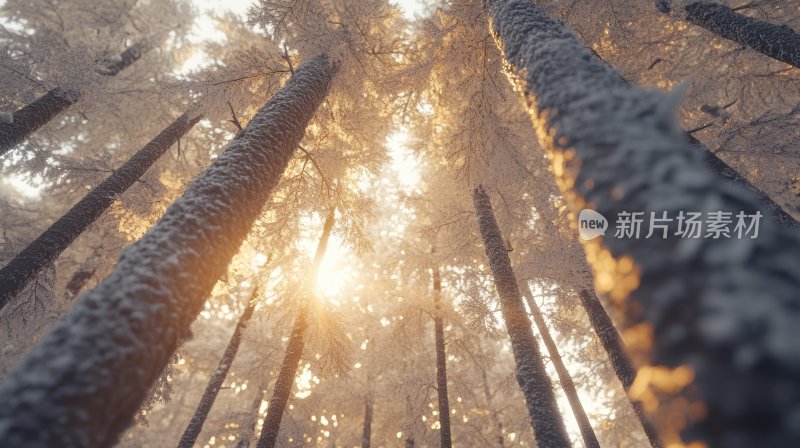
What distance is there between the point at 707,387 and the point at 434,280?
29.7ft

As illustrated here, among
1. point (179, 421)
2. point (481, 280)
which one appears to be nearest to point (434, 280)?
point (481, 280)

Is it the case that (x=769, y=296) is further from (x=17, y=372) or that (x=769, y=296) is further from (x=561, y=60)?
(x=17, y=372)

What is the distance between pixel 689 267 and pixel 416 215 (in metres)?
10.3

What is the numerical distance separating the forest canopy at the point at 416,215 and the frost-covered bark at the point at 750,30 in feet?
0.14

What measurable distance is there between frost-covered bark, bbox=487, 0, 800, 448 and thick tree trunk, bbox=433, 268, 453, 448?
7.90 metres

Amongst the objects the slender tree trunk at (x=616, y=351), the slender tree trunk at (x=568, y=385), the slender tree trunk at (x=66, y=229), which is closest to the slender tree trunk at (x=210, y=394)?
the slender tree trunk at (x=66, y=229)

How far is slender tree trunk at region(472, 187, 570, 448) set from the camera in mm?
4285

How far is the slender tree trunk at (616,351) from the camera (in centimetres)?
635

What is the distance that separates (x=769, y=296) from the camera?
2.32 feet

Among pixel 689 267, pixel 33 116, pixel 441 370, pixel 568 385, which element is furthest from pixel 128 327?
pixel 568 385

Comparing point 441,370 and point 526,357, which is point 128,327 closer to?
point 526,357

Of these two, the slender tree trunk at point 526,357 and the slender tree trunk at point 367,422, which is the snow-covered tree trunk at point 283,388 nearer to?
the slender tree trunk at point 526,357

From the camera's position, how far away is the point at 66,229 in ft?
18.8

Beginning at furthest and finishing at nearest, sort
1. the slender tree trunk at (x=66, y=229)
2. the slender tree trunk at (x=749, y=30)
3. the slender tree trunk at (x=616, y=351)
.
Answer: the slender tree trunk at (x=616, y=351)
the slender tree trunk at (x=66, y=229)
the slender tree trunk at (x=749, y=30)
